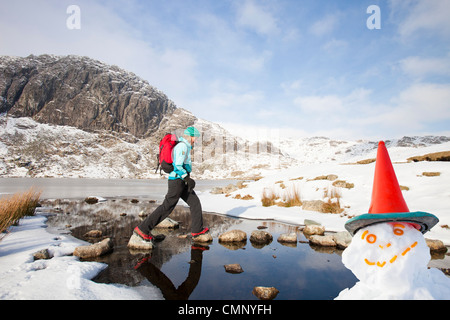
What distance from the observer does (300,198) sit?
1001cm

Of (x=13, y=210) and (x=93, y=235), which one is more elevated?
(x=13, y=210)

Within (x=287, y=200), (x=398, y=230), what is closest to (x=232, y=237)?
(x=398, y=230)

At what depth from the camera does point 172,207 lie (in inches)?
178

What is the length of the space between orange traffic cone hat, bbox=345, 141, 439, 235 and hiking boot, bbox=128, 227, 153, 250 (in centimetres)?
360

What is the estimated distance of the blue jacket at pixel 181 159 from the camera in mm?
4391

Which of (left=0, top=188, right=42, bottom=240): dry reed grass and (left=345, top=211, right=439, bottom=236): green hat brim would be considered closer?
(left=345, top=211, right=439, bottom=236): green hat brim

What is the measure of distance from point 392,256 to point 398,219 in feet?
0.89

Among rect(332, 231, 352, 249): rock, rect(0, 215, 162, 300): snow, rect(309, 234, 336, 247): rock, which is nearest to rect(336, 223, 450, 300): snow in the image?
rect(0, 215, 162, 300): snow

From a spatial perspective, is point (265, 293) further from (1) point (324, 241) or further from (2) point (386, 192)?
(1) point (324, 241)

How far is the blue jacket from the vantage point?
4.39m

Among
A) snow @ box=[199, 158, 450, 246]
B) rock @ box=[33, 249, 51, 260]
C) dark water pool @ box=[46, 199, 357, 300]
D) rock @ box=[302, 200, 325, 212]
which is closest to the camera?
dark water pool @ box=[46, 199, 357, 300]

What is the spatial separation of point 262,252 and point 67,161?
121 metres

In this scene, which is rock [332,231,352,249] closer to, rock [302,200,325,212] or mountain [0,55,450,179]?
rock [302,200,325,212]

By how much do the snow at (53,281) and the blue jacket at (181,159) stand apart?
2029 mm
